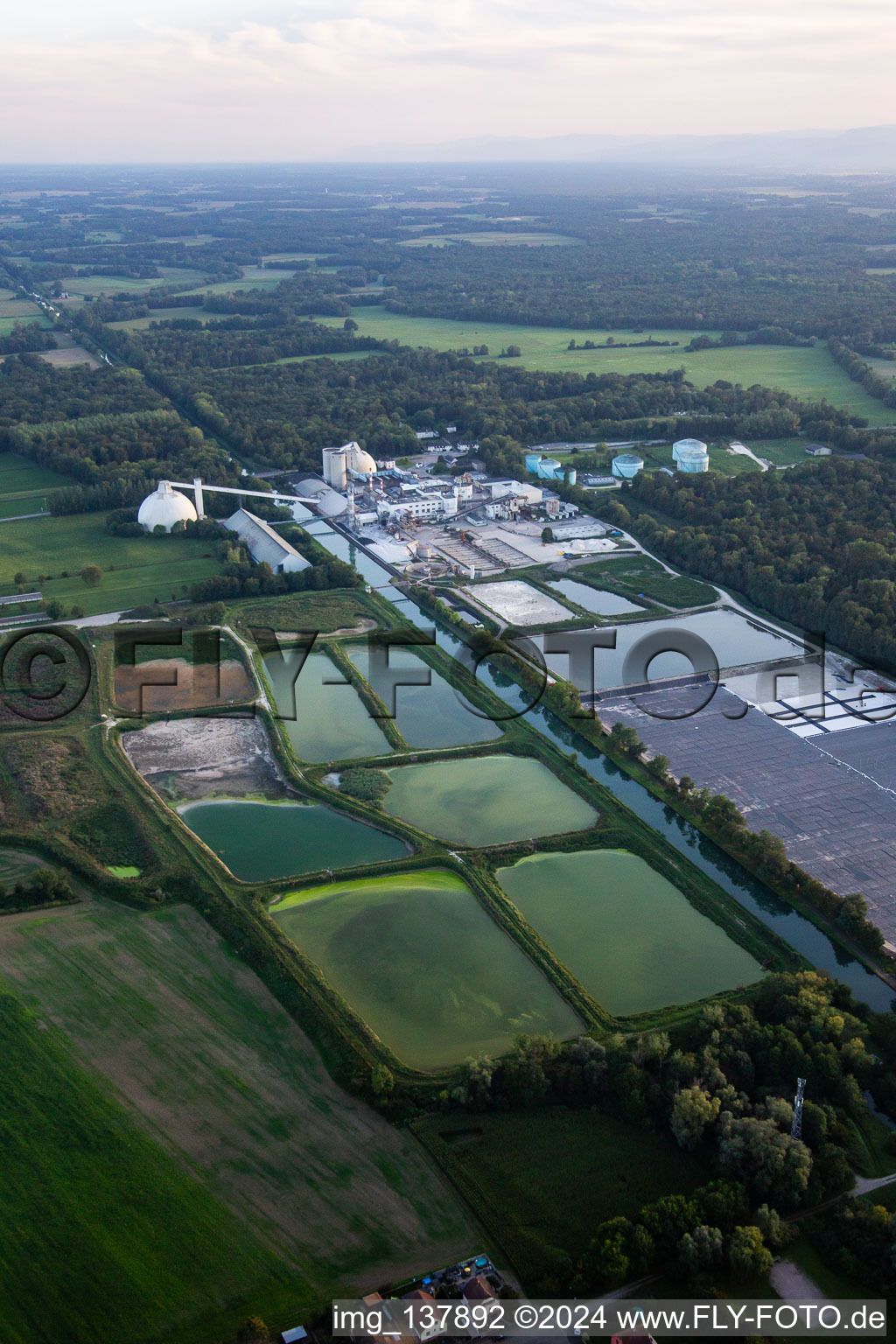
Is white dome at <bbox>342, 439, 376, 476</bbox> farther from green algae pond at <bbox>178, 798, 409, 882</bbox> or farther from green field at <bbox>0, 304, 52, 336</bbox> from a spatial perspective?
green field at <bbox>0, 304, 52, 336</bbox>

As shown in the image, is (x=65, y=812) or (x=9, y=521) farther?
(x=9, y=521)

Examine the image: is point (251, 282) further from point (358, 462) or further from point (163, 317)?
point (358, 462)

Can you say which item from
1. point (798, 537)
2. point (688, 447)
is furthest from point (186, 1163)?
point (688, 447)

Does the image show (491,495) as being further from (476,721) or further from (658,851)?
(658,851)

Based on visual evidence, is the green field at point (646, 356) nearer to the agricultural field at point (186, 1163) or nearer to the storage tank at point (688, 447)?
the storage tank at point (688, 447)

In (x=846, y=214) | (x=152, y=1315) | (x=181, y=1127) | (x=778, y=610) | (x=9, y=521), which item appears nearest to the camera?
(x=152, y=1315)

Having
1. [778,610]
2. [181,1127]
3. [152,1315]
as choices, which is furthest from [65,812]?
[778,610]
